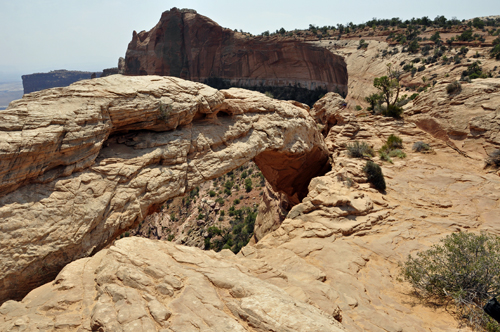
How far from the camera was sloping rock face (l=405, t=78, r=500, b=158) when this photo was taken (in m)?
15.6

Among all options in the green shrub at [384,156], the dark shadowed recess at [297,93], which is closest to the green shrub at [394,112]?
the green shrub at [384,156]

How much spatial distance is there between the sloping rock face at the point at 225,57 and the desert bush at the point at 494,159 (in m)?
41.2

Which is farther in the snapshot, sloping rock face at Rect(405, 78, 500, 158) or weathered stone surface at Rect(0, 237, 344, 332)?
sloping rock face at Rect(405, 78, 500, 158)

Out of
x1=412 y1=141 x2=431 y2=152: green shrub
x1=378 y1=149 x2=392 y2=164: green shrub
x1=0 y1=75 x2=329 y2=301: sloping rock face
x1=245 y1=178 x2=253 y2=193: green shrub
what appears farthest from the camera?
x1=245 y1=178 x2=253 y2=193: green shrub

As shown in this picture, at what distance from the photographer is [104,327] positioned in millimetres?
4309

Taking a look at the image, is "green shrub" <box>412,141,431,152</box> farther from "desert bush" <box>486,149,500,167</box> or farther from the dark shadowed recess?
the dark shadowed recess

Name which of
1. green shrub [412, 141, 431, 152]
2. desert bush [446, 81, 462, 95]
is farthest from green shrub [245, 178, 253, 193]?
desert bush [446, 81, 462, 95]

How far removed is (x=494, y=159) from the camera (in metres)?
14.1

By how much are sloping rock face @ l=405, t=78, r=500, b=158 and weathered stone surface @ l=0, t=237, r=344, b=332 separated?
1597 cm

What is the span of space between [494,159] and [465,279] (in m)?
10.9

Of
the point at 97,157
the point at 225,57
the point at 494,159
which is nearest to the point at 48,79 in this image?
the point at 225,57

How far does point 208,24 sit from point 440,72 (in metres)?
59.1

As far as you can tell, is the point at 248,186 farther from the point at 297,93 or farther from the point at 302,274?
the point at 297,93

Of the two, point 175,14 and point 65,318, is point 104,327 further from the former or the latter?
point 175,14
